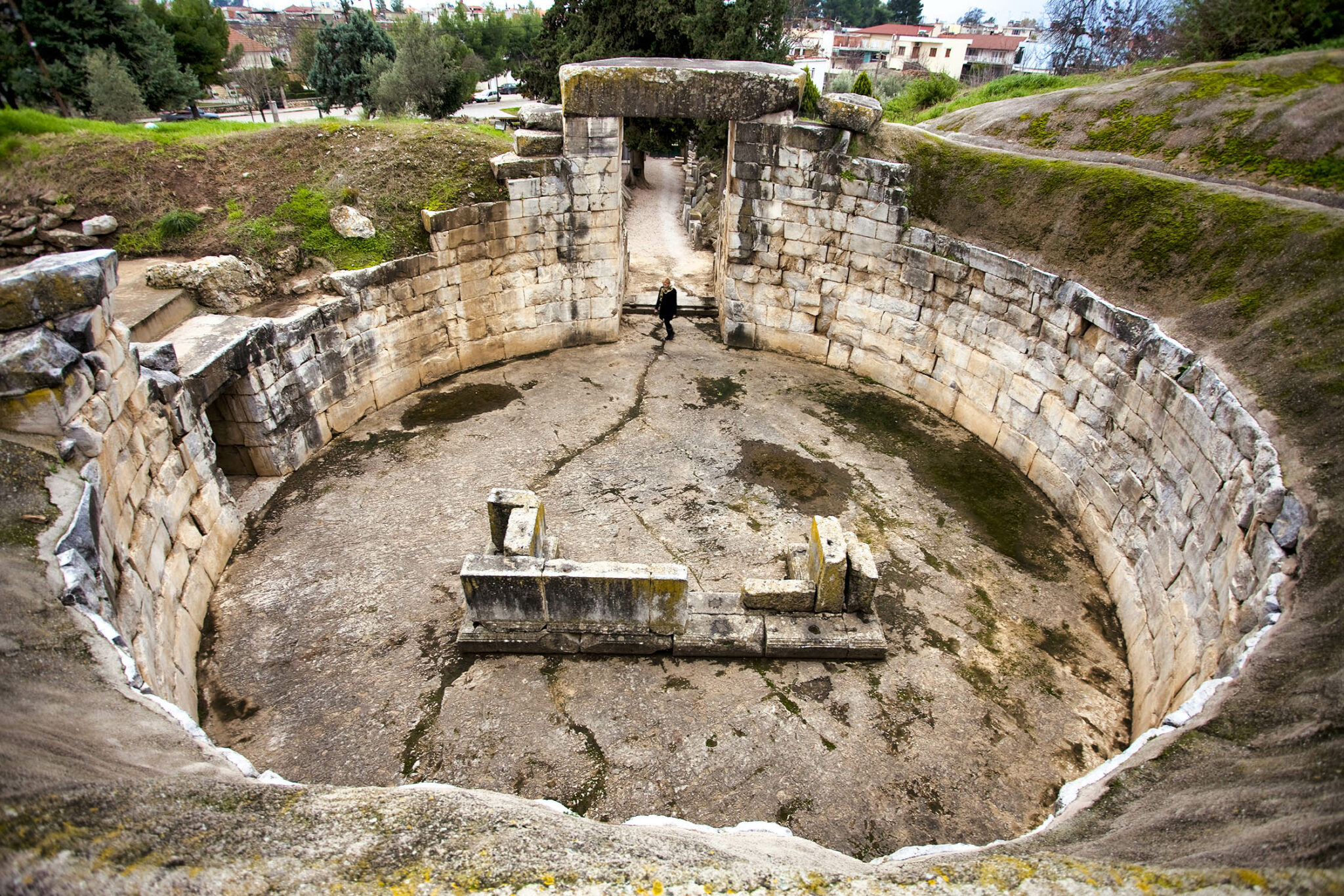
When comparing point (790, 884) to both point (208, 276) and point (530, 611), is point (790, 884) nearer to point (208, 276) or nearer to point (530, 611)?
point (530, 611)

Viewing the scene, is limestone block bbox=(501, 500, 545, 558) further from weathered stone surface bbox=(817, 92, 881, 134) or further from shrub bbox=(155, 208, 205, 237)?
weathered stone surface bbox=(817, 92, 881, 134)

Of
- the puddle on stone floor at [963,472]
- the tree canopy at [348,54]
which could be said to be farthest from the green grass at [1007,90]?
the tree canopy at [348,54]

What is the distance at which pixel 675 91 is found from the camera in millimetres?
9797

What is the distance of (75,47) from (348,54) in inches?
369

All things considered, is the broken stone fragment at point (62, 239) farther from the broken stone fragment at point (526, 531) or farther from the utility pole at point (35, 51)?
the utility pole at point (35, 51)

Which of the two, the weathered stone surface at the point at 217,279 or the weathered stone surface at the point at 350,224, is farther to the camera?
the weathered stone surface at the point at 350,224

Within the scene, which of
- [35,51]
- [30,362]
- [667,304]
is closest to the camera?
[30,362]

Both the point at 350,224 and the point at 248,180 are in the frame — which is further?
the point at 248,180

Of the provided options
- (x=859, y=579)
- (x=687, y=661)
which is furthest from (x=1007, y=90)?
(x=687, y=661)

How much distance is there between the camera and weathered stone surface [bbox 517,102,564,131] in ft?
34.0

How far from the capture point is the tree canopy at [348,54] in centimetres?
2855

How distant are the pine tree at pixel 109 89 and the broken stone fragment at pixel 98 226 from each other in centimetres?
1658

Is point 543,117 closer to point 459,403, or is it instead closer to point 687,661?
point 459,403

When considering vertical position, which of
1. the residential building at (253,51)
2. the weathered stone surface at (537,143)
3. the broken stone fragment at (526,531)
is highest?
the residential building at (253,51)
